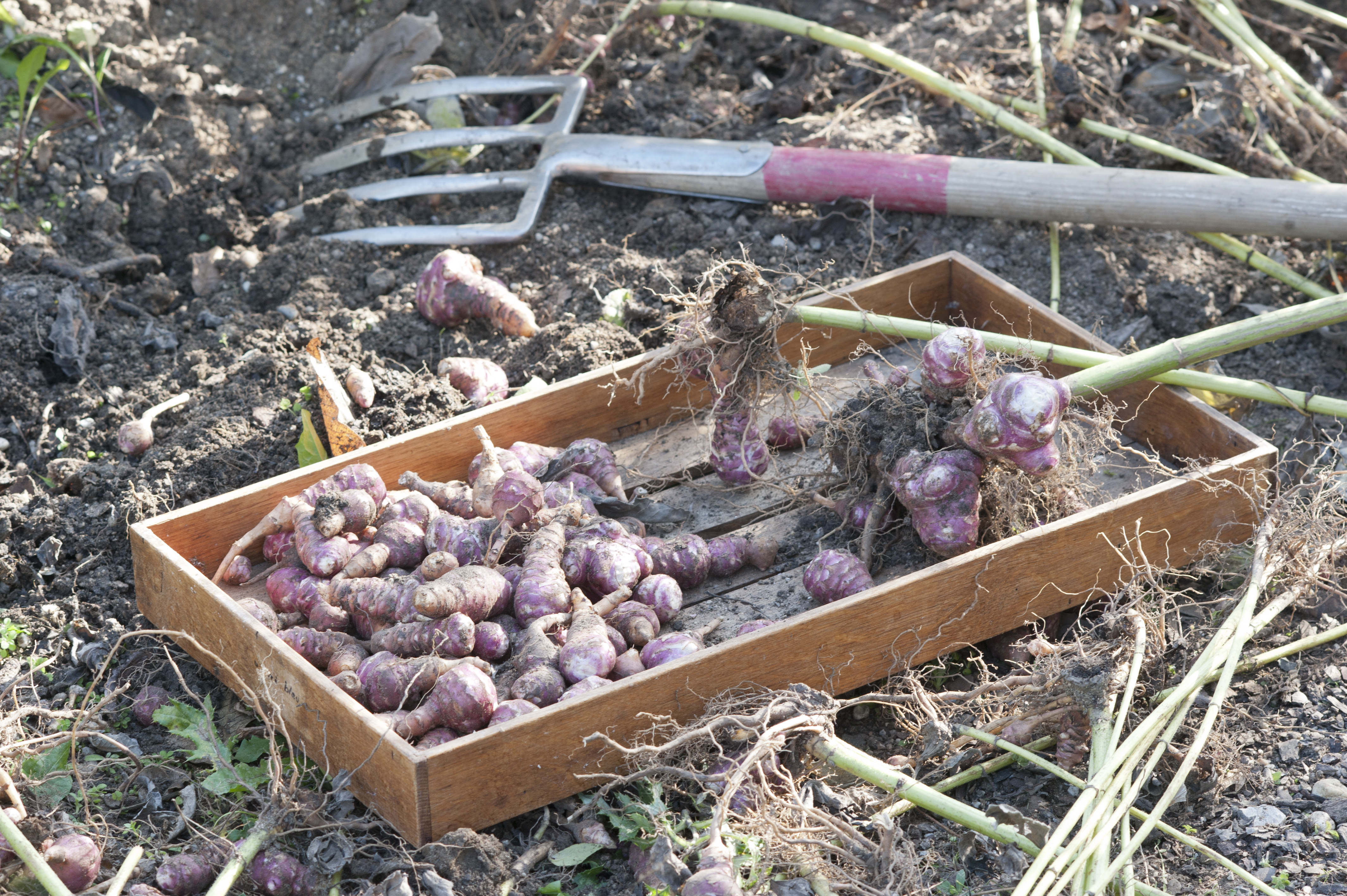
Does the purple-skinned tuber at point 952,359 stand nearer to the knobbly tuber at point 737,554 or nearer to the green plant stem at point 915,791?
the knobbly tuber at point 737,554

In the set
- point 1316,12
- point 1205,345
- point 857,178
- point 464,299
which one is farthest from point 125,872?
point 1316,12

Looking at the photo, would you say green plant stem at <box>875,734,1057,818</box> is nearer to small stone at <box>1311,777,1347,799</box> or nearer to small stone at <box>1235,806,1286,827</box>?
small stone at <box>1235,806,1286,827</box>

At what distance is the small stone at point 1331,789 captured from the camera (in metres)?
2.37

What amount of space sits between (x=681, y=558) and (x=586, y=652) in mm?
415

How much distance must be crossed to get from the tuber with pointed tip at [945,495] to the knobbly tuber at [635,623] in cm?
61

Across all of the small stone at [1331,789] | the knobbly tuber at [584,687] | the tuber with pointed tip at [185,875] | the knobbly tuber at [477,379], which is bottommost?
the small stone at [1331,789]

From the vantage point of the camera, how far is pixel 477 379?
334cm

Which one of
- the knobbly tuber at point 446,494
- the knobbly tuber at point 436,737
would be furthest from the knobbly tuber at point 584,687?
the knobbly tuber at point 446,494

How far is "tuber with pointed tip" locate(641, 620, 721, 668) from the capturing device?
8.07 feet

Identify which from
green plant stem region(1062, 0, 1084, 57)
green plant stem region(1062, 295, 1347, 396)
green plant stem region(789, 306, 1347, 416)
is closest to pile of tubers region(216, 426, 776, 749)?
green plant stem region(789, 306, 1347, 416)

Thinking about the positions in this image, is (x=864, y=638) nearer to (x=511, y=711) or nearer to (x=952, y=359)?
(x=952, y=359)

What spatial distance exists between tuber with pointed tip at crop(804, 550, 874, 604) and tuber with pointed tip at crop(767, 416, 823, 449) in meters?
0.58

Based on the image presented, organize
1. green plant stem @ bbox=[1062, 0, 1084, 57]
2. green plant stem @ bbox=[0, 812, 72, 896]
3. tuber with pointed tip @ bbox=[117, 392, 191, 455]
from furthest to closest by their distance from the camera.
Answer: green plant stem @ bbox=[1062, 0, 1084, 57] → tuber with pointed tip @ bbox=[117, 392, 191, 455] → green plant stem @ bbox=[0, 812, 72, 896]

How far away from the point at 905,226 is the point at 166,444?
93.3 inches
